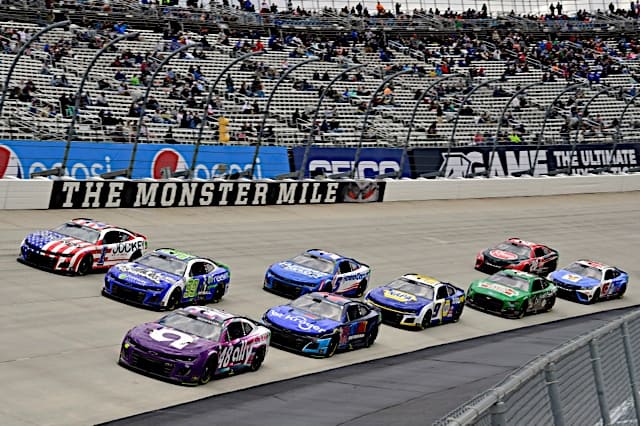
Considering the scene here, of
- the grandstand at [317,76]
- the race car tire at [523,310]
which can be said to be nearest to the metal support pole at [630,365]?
the race car tire at [523,310]

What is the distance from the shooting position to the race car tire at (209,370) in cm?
1736

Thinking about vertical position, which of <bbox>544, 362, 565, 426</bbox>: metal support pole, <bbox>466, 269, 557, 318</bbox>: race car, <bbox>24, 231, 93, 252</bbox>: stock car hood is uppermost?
<bbox>544, 362, 565, 426</bbox>: metal support pole

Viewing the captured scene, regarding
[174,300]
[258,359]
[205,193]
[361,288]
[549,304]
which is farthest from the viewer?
[205,193]

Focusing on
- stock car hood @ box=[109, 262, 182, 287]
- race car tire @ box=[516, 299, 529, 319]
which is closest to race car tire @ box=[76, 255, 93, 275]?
stock car hood @ box=[109, 262, 182, 287]

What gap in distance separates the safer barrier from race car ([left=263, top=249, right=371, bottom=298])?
1566cm

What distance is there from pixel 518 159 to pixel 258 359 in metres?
35.1

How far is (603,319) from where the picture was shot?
2748cm

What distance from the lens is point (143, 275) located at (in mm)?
22438

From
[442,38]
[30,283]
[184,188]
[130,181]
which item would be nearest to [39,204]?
[130,181]

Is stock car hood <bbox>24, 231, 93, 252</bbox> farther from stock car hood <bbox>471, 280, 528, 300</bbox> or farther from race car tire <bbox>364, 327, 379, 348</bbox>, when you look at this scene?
stock car hood <bbox>471, 280, 528, 300</bbox>

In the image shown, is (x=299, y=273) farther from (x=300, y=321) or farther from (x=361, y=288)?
(x=300, y=321)

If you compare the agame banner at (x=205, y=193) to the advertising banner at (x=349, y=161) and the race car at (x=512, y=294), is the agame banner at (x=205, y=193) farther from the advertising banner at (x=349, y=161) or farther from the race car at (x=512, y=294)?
the race car at (x=512, y=294)

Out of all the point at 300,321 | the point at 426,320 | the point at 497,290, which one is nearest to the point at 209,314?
→ the point at 300,321

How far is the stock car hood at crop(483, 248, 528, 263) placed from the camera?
33.1 m
